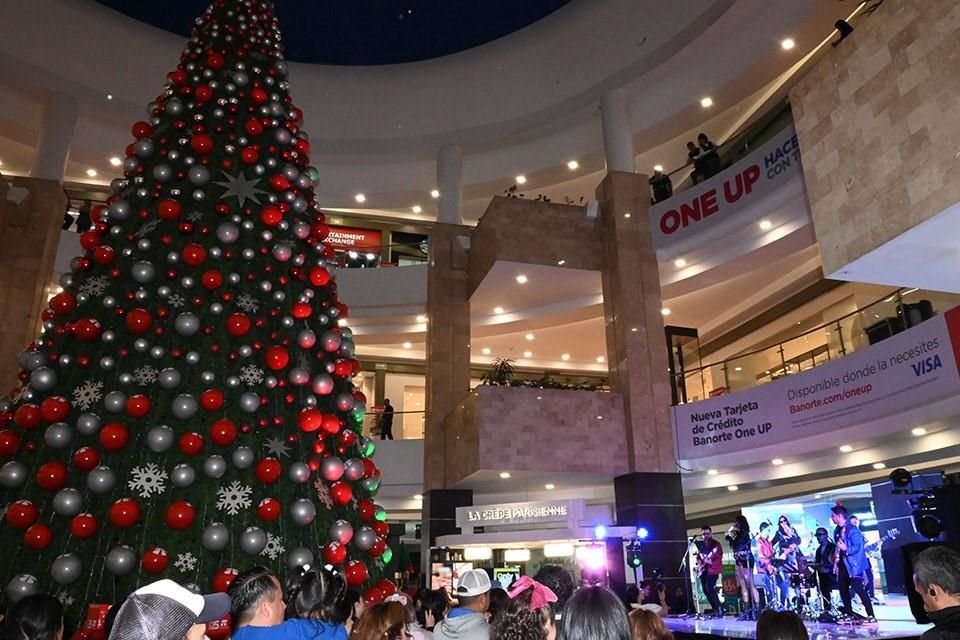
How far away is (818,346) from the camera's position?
36.1ft

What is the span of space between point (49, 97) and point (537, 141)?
10489mm

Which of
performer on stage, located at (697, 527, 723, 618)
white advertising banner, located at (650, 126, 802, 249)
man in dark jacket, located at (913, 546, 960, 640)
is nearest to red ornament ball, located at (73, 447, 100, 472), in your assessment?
man in dark jacket, located at (913, 546, 960, 640)

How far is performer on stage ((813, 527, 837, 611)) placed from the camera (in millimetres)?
8422

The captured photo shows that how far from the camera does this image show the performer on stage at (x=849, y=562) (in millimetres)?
8086

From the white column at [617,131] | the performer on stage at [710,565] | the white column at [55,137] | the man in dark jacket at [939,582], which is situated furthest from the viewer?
the white column at [617,131]

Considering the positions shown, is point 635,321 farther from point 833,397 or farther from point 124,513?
point 124,513

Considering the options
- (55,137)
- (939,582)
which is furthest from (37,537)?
(55,137)

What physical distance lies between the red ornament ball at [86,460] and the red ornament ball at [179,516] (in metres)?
0.43

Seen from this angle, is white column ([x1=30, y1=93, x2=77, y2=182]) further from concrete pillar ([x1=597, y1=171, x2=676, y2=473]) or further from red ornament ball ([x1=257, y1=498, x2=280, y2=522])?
red ornament ball ([x1=257, y1=498, x2=280, y2=522])

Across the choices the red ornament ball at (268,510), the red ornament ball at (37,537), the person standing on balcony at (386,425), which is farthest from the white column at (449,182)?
the red ornament ball at (37,537)

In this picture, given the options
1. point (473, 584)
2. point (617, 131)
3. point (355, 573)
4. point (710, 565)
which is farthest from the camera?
point (617, 131)

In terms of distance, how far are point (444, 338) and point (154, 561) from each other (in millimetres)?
11856

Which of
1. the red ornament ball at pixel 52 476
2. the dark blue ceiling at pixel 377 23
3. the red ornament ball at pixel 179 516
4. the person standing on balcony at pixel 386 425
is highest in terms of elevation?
the dark blue ceiling at pixel 377 23

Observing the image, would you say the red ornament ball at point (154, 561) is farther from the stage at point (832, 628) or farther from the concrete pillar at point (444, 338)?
the concrete pillar at point (444, 338)
